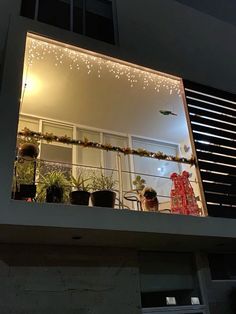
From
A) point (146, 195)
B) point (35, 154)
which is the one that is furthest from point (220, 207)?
point (35, 154)

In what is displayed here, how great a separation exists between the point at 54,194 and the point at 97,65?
212cm

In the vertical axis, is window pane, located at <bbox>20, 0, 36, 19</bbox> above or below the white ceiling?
above

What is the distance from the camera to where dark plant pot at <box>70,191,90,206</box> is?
3.09 metres

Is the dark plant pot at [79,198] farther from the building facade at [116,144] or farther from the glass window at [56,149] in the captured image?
the glass window at [56,149]

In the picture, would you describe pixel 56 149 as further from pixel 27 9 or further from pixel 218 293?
pixel 218 293

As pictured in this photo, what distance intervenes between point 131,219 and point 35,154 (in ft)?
4.56

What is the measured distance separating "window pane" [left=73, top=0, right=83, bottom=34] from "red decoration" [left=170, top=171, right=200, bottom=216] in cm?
270

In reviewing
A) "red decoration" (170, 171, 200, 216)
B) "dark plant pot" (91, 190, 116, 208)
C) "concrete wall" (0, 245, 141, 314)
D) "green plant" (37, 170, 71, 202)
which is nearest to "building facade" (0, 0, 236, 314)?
"concrete wall" (0, 245, 141, 314)

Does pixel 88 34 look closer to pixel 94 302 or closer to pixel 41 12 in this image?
pixel 41 12

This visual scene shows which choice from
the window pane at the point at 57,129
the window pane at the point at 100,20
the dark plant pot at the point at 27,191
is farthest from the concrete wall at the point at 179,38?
the dark plant pot at the point at 27,191

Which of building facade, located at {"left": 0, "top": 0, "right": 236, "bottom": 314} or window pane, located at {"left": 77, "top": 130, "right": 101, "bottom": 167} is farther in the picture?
window pane, located at {"left": 77, "top": 130, "right": 101, "bottom": 167}

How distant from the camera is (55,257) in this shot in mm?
3223

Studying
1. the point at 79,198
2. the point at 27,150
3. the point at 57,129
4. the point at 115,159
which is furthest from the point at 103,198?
the point at 57,129

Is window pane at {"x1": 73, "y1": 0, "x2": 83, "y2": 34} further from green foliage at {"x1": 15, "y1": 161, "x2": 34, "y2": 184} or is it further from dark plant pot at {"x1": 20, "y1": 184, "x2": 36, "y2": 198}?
dark plant pot at {"x1": 20, "y1": 184, "x2": 36, "y2": 198}
